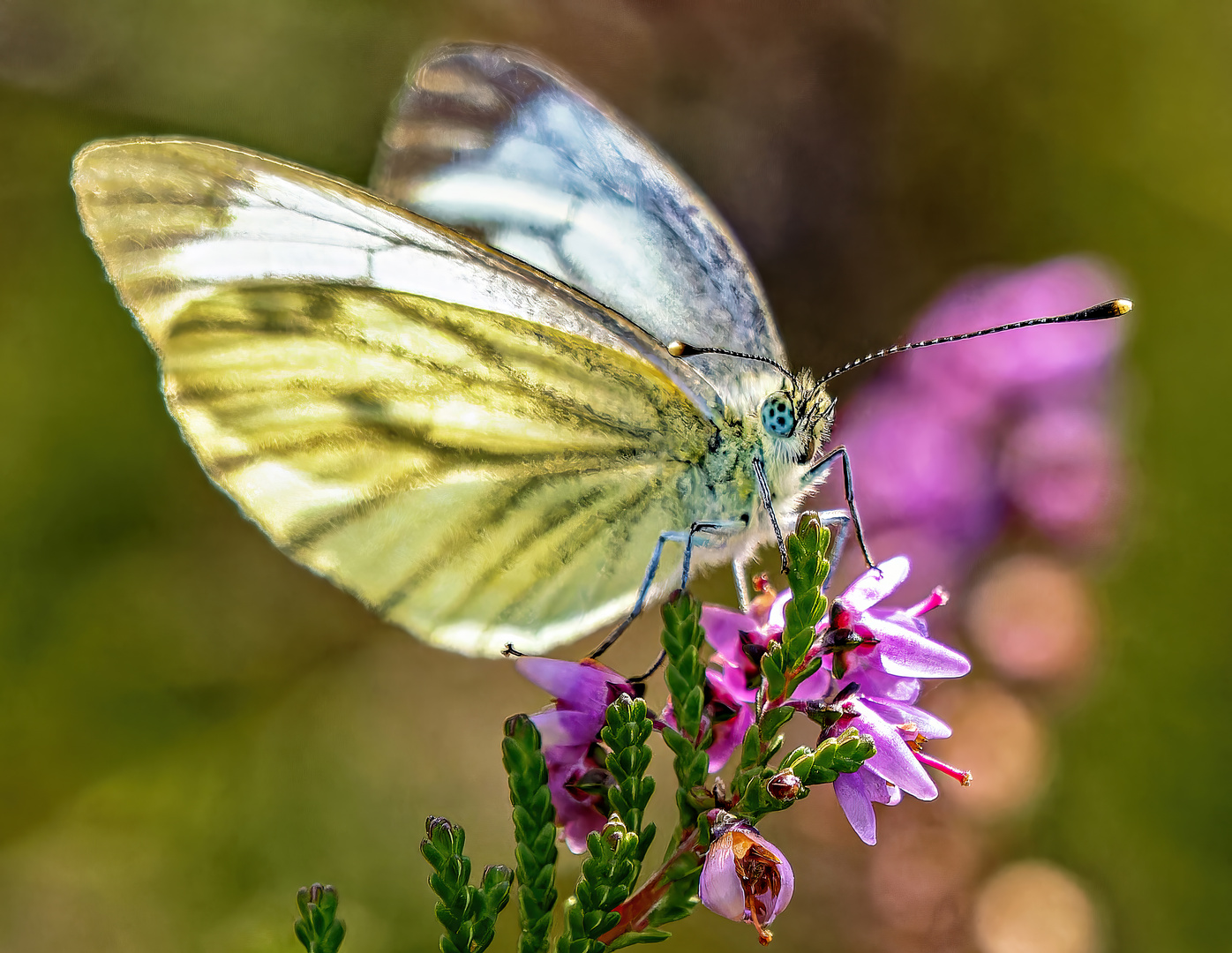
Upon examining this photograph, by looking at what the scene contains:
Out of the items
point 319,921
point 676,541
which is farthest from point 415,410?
point 319,921

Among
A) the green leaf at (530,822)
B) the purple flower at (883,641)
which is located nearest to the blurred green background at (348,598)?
the purple flower at (883,641)

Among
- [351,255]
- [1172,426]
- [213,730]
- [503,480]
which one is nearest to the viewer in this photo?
[351,255]

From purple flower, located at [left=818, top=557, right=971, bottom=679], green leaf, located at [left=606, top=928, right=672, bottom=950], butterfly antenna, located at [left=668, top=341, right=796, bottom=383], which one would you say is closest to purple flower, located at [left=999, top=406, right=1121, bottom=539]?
butterfly antenna, located at [left=668, top=341, right=796, bottom=383]

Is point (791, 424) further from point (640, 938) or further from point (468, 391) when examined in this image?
point (640, 938)

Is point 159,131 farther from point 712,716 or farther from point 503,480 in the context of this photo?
point 712,716

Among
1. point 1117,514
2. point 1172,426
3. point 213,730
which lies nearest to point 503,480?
point 213,730

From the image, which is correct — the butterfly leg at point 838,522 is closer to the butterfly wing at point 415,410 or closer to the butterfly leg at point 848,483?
the butterfly leg at point 848,483
